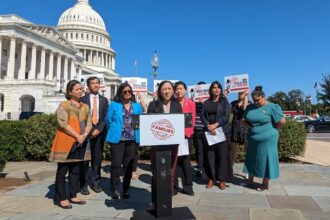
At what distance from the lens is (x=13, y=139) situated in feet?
36.6

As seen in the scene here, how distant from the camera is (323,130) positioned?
33031 mm

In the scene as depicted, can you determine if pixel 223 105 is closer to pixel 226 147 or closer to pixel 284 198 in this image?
pixel 226 147

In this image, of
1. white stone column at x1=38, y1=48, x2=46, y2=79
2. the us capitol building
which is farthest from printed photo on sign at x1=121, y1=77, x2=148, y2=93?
white stone column at x1=38, y1=48, x2=46, y2=79

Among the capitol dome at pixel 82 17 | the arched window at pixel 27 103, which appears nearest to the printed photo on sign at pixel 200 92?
the arched window at pixel 27 103

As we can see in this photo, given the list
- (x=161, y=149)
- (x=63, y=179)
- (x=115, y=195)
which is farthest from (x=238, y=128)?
(x=63, y=179)

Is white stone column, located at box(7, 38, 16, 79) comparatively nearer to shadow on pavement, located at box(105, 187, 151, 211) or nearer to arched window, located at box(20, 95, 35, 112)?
arched window, located at box(20, 95, 35, 112)

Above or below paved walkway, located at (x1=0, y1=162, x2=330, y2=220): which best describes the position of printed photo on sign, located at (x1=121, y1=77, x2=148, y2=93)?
Result: above

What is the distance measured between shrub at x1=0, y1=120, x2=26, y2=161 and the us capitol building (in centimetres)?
4012

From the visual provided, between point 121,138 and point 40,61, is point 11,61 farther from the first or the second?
point 121,138

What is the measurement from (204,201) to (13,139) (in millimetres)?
6581

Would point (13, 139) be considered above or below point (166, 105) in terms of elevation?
below

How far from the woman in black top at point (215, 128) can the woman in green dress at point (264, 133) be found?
48cm

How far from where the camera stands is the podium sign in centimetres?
533

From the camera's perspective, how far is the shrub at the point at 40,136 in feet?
38.7
